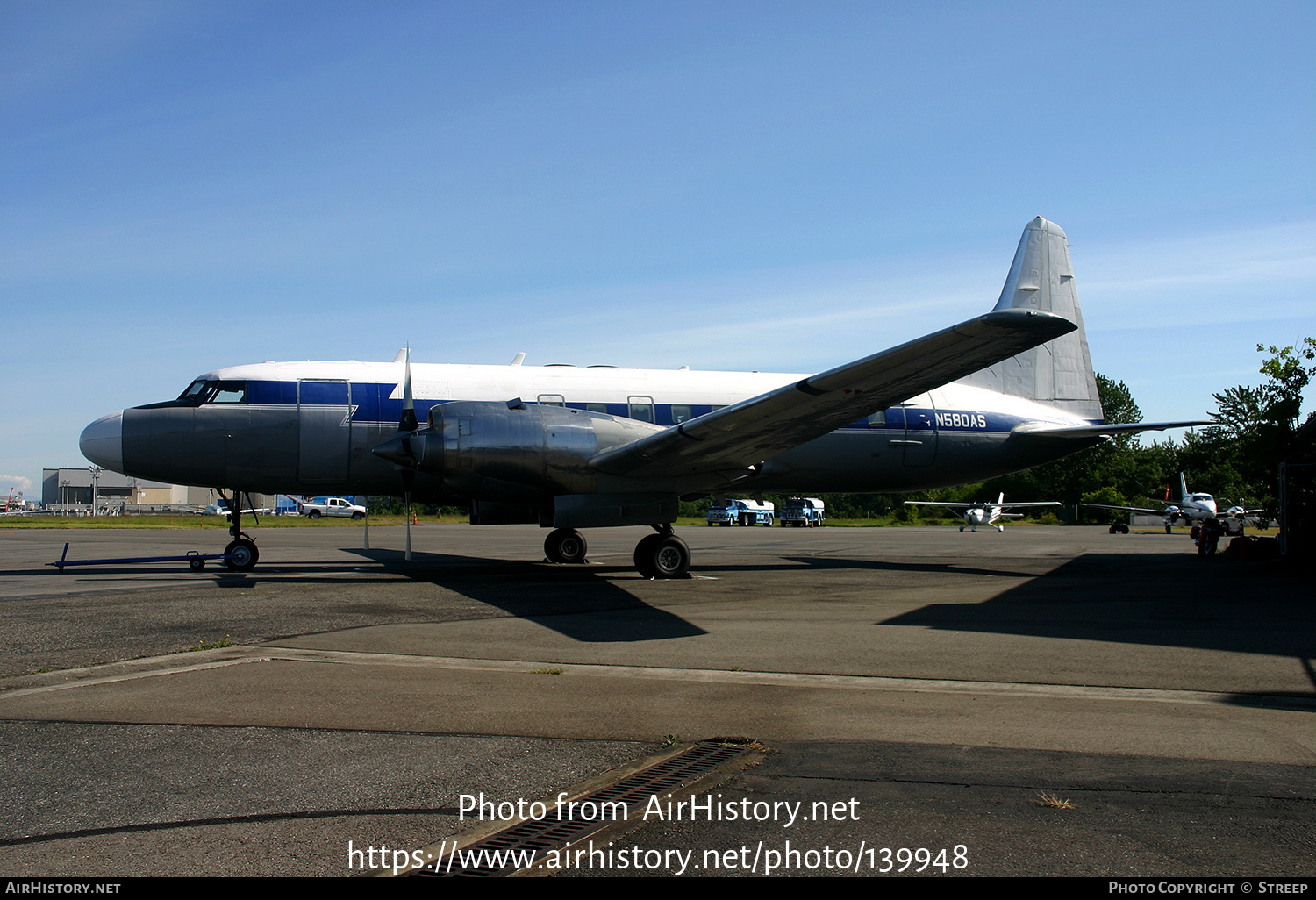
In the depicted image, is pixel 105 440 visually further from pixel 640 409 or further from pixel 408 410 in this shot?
pixel 640 409

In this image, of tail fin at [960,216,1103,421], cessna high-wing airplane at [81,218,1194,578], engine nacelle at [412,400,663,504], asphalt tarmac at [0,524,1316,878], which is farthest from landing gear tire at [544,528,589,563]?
tail fin at [960,216,1103,421]

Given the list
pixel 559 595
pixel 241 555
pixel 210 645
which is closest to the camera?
pixel 210 645

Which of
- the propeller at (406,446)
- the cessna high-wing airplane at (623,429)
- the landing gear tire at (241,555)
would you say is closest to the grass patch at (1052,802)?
the cessna high-wing airplane at (623,429)

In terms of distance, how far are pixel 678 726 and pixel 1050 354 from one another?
62.0ft

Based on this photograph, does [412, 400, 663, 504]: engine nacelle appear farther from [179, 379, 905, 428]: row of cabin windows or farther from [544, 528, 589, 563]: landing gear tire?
[544, 528, 589, 563]: landing gear tire

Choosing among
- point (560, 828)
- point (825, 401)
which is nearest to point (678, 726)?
point (560, 828)

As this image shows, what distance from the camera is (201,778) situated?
4.51m

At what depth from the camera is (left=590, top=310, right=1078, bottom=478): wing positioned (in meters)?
9.44

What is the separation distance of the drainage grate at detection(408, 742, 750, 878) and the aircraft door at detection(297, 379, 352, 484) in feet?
44.5

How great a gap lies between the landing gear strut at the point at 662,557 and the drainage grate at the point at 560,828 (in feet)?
36.9

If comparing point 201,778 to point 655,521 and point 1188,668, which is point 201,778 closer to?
point 1188,668

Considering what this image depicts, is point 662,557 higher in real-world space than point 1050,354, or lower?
lower

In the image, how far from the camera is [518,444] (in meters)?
14.3
